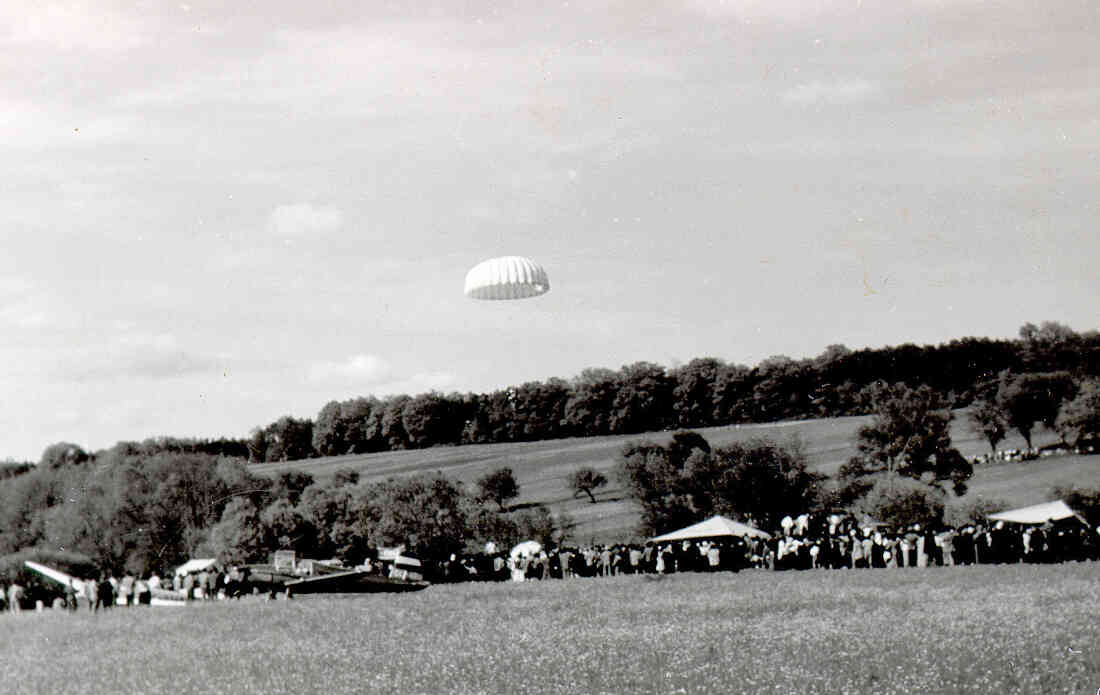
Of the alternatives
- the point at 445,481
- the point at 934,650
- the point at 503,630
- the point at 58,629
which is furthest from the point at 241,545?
the point at 934,650

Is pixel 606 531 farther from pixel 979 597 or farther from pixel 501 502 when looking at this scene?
pixel 979 597

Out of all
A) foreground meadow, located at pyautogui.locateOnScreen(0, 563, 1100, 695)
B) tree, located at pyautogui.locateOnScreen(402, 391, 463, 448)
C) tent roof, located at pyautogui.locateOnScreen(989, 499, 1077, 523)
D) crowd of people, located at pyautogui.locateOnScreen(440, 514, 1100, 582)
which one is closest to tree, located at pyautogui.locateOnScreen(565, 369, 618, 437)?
tree, located at pyautogui.locateOnScreen(402, 391, 463, 448)

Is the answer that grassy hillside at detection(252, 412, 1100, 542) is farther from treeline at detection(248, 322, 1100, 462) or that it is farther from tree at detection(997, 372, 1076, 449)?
treeline at detection(248, 322, 1100, 462)

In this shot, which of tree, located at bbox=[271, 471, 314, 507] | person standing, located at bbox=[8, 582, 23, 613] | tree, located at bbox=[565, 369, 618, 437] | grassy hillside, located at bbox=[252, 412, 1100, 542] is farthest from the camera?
tree, located at bbox=[565, 369, 618, 437]

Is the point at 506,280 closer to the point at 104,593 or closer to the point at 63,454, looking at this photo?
the point at 104,593

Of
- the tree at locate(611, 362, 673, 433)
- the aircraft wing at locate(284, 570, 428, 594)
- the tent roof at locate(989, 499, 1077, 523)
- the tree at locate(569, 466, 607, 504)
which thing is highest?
the tree at locate(611, 362, 673, 433)

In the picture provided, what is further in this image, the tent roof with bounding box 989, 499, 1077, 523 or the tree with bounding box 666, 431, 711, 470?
the tree with bounding box 666, 431, 711, 470

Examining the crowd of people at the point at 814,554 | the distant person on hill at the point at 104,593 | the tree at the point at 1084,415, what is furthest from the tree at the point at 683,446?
the distant person on hill at the point at 104,593
